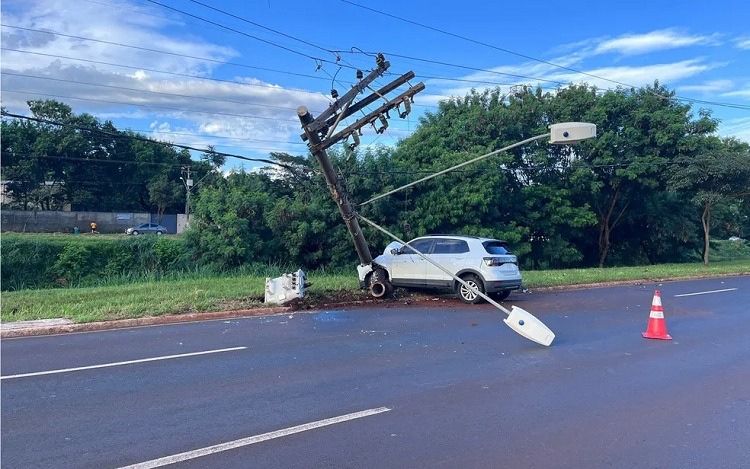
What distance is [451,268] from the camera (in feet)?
49.8

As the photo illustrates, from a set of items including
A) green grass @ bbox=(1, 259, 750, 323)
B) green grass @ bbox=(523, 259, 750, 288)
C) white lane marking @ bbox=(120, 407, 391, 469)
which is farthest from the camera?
green grass @ bbox=(523, 259, 750, 288)

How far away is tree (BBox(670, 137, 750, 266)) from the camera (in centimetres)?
2770

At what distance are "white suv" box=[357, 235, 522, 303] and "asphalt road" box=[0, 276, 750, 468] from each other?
143 inches

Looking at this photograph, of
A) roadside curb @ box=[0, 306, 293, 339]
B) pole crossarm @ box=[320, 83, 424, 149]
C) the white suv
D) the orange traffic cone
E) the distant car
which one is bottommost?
roadside curb @ box=[0, 306, 293, 339]

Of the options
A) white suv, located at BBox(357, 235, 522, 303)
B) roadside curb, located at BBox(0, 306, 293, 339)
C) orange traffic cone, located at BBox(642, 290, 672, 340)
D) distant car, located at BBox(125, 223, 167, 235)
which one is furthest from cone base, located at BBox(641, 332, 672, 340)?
distant car, located at BBox(125, 223, 167, 235)

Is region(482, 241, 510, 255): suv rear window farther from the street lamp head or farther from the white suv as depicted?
the street lamp head

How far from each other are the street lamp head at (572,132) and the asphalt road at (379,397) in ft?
11.6

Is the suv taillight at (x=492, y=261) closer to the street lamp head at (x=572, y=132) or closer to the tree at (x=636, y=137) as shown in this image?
the street lamp head at (x=572, y=132)

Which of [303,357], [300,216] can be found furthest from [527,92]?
[303,357]

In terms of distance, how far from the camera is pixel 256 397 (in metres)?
6.37

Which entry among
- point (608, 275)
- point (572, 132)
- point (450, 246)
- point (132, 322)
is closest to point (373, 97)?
point (450, 246)

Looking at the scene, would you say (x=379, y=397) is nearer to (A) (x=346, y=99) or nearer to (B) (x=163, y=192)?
(A) (x=346, y=99)

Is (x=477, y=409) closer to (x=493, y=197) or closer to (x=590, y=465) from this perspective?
(x=590, y=465)

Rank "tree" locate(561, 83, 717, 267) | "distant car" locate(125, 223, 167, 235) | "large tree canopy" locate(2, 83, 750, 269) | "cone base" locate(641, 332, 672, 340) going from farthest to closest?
"distant car" locate(125, 223, 167, 235)
"tree" locate(561, 83, 717, 267)
"large tree canopy" locate(2, 83, 750, 269)
"cone base" locate(641, 332, 672, 340)
